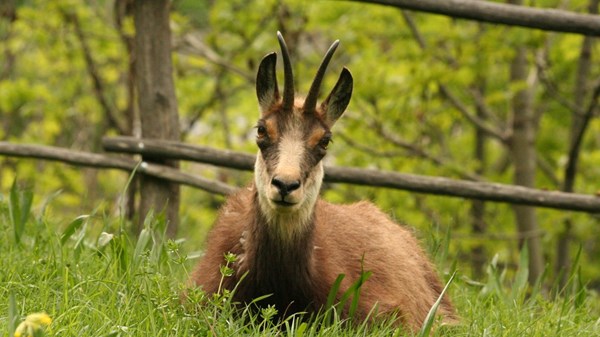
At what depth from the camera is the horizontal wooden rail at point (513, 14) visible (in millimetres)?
5656

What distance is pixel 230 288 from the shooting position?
14.7 ft

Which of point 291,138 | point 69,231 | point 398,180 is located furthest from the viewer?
point 398,180

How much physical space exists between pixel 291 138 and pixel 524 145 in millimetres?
7372

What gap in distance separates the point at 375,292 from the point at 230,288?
0.70 metres

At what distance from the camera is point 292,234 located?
4496 millimetres

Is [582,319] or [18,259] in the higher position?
[18,259]

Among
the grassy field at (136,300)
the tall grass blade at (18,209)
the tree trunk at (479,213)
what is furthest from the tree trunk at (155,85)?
the tree trunk at (479,213)

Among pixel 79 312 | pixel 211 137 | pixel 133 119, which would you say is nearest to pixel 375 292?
pixel 79 312

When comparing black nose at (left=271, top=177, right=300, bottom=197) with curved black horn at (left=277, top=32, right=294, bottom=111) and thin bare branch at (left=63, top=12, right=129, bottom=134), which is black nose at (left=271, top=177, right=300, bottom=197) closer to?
curved black horn at (left=277, top=32, right=294, bottom=111)

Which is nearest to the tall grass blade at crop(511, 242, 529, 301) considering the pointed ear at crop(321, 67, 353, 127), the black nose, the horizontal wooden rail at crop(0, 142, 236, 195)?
the pointed ear at crop(321, 67, 353, 127)

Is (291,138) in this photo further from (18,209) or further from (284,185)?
(18,209)

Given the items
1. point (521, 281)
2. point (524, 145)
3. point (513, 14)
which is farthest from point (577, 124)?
point (521, 281)

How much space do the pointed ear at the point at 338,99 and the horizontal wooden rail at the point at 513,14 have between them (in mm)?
1279

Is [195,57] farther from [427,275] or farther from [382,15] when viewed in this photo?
[427,275]
